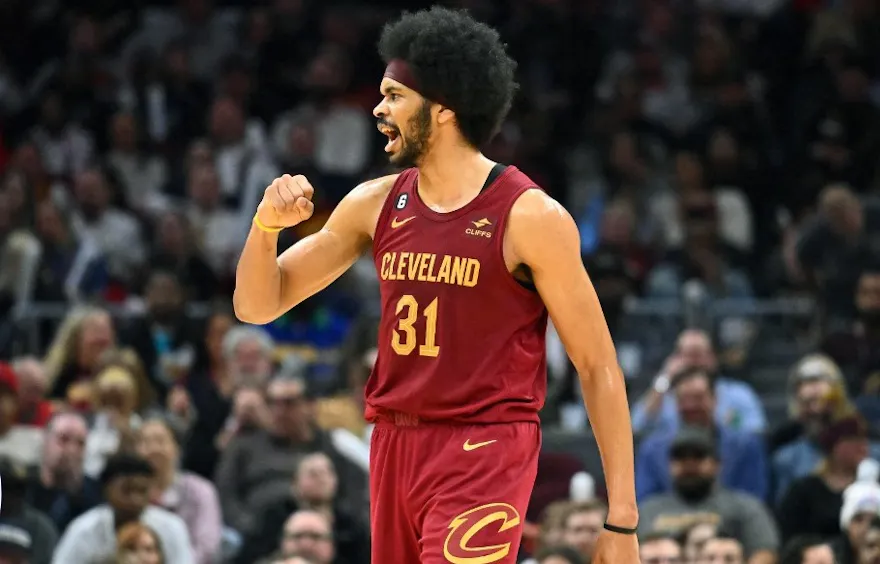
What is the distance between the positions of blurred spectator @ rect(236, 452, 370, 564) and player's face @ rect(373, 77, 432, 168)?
4374 mm

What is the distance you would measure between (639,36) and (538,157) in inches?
74.0

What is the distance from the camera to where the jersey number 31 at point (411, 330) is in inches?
190

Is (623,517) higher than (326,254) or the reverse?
the reverse

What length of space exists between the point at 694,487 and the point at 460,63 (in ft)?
15.2

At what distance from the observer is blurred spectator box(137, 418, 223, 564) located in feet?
30.5

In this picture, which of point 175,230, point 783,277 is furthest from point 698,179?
point 175,230

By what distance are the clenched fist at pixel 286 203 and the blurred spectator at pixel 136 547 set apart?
12.4 feet

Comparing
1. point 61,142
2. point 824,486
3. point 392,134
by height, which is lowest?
point 824,486

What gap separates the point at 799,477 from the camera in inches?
373

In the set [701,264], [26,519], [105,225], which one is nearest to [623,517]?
[26,519]

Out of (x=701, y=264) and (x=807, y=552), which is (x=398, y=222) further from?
(x=701, y=264)

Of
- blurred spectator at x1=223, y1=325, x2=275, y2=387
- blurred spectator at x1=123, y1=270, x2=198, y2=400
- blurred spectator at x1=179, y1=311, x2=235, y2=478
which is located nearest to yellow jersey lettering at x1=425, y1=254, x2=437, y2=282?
blurred spectator at x1=179, y1=311, x2=235, y2=478

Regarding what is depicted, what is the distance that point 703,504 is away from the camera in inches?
356

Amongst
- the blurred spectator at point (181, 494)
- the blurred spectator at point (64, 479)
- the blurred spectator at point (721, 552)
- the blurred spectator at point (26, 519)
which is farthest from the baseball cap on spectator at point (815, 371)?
the blurred spectator at point (26, 519)
